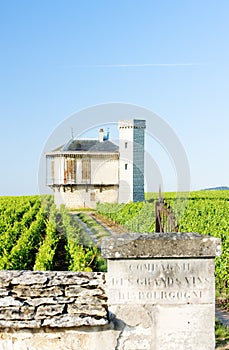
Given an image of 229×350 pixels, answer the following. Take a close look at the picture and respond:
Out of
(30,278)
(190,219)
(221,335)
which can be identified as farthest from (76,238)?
(30,278)

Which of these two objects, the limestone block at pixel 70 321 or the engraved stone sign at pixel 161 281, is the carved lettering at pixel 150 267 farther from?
the limestone block at pixel 70 321

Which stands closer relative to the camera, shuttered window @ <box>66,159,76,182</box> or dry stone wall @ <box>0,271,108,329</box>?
dry stone wall @ <box>0,271,108,329</box>

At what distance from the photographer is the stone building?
6219 millimetres

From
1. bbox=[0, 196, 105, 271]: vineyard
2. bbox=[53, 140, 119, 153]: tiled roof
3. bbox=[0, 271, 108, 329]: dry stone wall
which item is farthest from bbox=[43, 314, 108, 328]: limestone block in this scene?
bbox=[0, 196, 105, 271]: vineyard

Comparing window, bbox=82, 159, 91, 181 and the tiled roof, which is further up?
the tiled roof

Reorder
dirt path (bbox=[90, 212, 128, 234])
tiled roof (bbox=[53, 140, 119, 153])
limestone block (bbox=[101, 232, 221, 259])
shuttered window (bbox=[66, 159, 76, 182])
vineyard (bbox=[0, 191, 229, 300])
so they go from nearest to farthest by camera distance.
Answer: limestone block (bbox=[101, 232, 221, 259])
tiled roof (bbox=[53, 140, 119, 153])
shuttered window (bbox=[66, 159, 76, 182])
vineyard (bbox=[0, 191, 229, 300])
dirt path (bbox=[90, 212, 128, 234])

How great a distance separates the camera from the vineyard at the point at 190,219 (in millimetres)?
8849

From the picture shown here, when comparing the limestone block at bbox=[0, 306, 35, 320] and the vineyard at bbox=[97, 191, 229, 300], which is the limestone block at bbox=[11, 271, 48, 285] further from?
the vineyard at bbox=[97, 191, 229, 300]

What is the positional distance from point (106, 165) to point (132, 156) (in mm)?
547

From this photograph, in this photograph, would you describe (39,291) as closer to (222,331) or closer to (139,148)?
(139,148)

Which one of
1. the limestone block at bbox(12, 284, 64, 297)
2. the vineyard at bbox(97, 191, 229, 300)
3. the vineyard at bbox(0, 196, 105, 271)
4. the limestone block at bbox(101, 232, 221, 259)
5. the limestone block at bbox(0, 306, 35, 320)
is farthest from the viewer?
the vineyard at bbox(0, 196, 105, 271)

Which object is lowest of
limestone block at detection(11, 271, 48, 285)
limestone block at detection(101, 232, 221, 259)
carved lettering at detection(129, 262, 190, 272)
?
limestone block at detection(11, 271, 48, 285)

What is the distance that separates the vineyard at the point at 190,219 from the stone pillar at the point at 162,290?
204 cm

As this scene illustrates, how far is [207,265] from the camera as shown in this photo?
4145 mm
